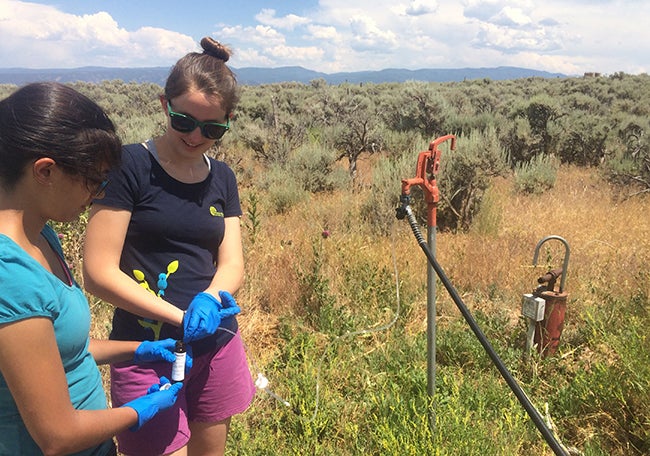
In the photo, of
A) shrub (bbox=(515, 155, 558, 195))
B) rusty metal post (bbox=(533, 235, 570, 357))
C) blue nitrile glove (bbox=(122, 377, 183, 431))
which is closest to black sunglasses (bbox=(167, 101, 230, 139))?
blue nitrile glove (bbox=(122, 377, 183, 431))

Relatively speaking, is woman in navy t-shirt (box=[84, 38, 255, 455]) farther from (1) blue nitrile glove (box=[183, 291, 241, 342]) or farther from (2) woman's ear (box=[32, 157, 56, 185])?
(2) woman's ear (box=[32, 157, 56, 185])

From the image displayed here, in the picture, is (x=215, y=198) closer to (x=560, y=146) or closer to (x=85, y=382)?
(x=85, y=382)

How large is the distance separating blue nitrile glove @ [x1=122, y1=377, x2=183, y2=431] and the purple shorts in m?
0.10

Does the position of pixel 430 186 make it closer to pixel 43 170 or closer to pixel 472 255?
pixel 43 170

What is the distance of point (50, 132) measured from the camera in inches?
38.4

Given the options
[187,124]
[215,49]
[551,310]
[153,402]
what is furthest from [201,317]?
[551,310]

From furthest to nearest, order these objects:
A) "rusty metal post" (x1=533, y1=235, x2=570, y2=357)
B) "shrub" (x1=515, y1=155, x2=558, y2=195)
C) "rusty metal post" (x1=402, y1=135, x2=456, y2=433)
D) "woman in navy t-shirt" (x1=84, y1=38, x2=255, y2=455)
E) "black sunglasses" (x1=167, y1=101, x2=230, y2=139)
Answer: "shrub" (x1=515, y1=155, x2=558, y2=195) < "rusty metal post" (x1=533, y1=235, x2=570, y2=357) < "rusty metal post" (x1=402, y1=135, x2=456, y2=433) < "black sunglasses" (x1=167, y1=101, x2=230, y2=139) < "woman in navy t-shirt" (x1=84, y1=38, x2=255, y2=455)

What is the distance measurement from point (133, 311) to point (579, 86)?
1145 inches

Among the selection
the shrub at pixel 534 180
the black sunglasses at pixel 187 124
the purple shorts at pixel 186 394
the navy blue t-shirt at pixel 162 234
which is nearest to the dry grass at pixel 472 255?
the shrub at pixel 534 180

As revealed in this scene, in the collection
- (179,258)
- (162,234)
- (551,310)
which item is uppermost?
(162,234)

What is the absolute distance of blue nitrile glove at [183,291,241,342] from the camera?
1.50 m

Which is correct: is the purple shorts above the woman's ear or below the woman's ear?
below

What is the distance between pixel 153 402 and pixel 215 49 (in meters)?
1.33

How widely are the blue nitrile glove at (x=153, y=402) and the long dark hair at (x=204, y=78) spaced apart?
104cm
